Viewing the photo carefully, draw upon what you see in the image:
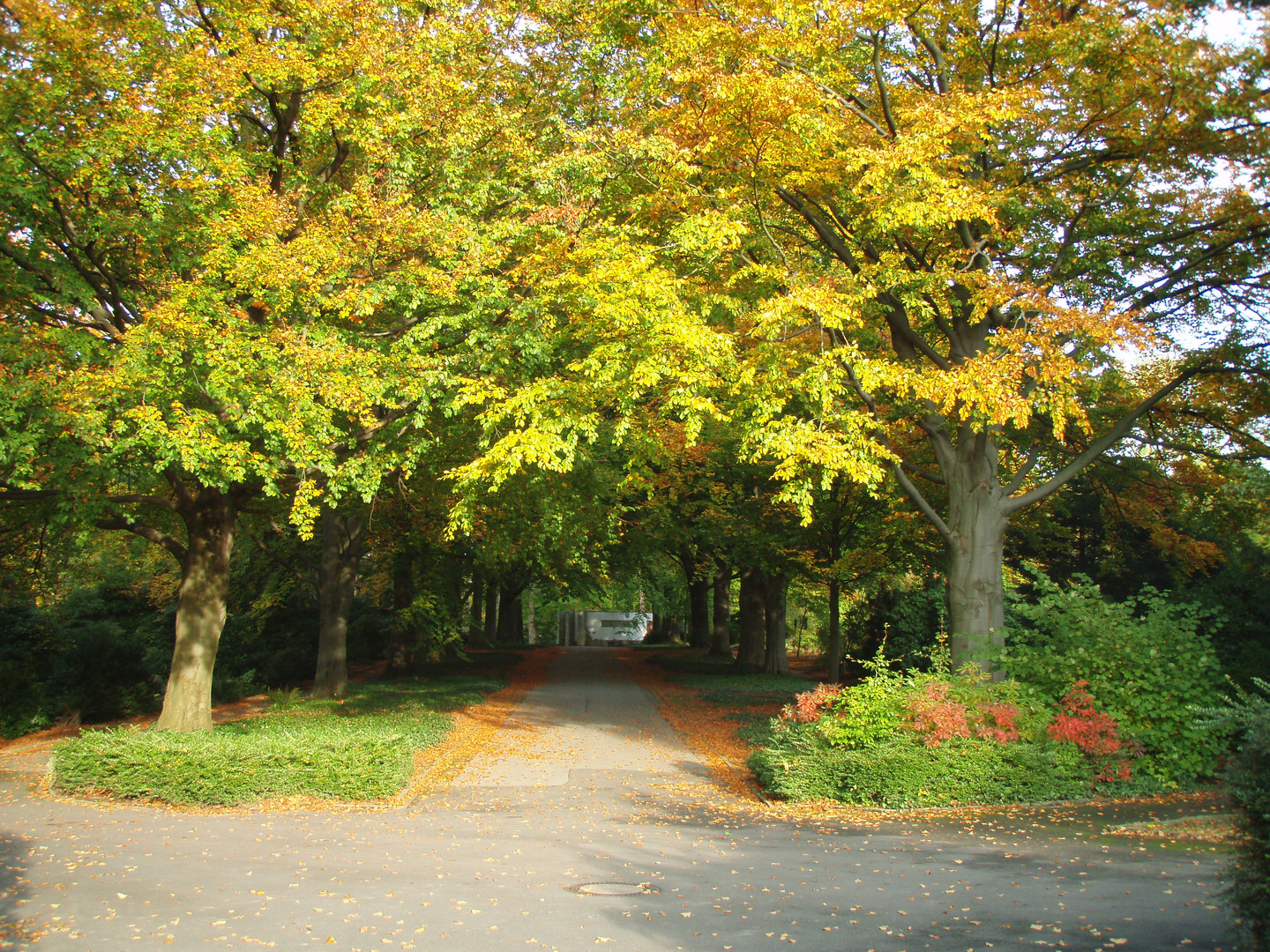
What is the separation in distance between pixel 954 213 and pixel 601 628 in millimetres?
54529

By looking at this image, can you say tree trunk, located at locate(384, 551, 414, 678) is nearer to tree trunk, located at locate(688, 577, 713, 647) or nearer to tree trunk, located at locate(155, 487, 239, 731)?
tree trunk, located at locate(155, 487, 239, 731)

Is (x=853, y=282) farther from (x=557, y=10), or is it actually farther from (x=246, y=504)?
(x=246, y=504)

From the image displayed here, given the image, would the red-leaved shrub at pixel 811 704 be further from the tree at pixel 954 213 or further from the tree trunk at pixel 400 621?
the tree trunk at pixel 400 621

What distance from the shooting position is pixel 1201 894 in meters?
6.20

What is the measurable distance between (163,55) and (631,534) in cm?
1592

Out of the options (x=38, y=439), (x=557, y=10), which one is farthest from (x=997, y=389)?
(x=38, y=439)

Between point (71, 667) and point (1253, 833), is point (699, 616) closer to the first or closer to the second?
point (71, 667)

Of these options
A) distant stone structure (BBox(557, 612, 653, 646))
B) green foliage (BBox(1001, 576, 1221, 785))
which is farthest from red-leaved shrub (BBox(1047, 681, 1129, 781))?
distant stone structure (BBox(557, 612, 653, 646))

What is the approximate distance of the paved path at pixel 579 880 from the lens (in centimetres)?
561

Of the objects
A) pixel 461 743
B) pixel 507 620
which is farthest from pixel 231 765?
pixel 507 620

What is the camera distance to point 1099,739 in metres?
10.2

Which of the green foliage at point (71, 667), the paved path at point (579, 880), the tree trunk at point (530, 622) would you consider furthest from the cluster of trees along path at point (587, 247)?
the tree trunk at point (530, 622)

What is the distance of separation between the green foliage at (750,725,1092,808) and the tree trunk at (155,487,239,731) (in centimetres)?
901

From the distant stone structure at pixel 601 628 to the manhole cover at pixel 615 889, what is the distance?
52574 mm
